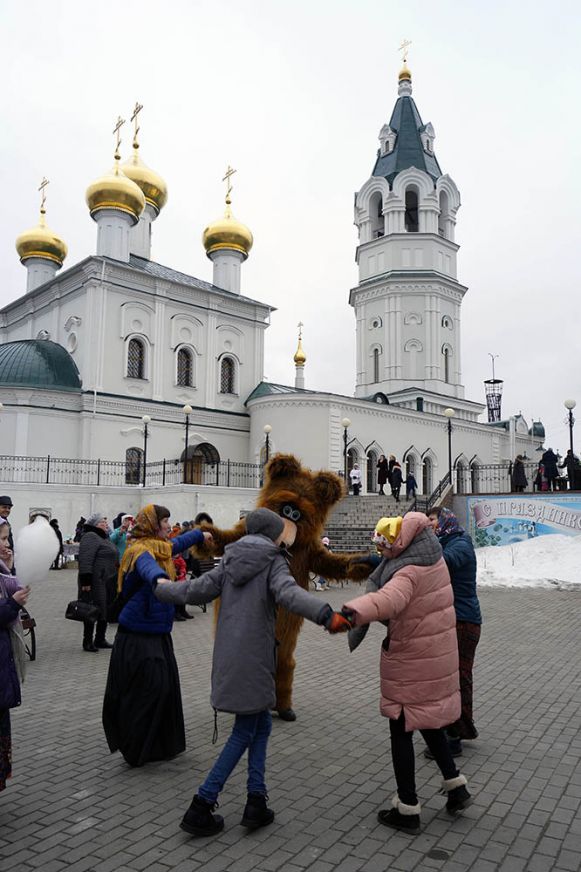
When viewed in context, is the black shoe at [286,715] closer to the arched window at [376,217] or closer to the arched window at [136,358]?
the arched window at [136,358]

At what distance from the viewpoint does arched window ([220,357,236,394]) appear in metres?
31.8

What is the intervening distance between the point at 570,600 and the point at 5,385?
20.3 meters

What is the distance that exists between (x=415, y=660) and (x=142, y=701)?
2.04 m

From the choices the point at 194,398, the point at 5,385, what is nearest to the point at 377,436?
the point at 194,398

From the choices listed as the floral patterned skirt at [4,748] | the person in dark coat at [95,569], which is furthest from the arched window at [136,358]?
the floral patterned skirt at [4,748]

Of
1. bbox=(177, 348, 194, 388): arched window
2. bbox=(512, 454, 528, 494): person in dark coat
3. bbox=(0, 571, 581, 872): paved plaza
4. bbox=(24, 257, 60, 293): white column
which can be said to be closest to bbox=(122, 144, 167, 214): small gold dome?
bbox=(24, 257, 60, 293): white column

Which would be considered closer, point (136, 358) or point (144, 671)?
point (144, 671)

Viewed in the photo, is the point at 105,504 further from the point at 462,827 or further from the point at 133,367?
the point at 462,827

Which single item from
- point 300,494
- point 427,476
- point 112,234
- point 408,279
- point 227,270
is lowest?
point 300,494

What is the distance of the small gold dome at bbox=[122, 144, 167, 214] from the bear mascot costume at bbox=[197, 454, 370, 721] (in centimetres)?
3009

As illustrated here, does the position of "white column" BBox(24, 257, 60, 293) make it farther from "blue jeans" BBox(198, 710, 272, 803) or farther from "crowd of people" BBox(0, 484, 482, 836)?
"blue jeans" BBox(198, 710, 272, 803)

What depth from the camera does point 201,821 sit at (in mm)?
3758

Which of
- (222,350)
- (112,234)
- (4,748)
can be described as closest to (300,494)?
(4,748)

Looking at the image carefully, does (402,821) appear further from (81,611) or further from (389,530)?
(81,611)
